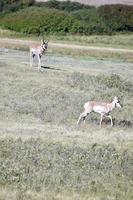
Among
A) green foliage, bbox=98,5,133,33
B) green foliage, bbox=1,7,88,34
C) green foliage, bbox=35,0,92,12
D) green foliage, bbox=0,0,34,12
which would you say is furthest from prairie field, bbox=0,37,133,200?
green foliage, bbox=35,0,92,12

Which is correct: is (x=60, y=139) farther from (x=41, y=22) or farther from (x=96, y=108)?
(x=41, y=22)

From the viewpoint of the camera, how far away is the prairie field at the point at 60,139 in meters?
17.4

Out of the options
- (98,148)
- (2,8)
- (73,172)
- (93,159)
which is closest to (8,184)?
(73,172)

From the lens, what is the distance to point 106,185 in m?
17.9

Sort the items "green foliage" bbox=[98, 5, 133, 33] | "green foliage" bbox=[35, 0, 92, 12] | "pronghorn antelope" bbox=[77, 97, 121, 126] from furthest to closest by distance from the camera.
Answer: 1. "green foliage" bbox=[35, 0, 92, 12]
2. "green foliage" bbox=[98, 5, 133, 33]
3. "pronghorn antelope" bbox=[77, 97, 121, 126]

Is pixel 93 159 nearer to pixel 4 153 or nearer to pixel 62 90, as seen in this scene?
pixel 4 153

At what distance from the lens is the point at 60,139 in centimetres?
2198

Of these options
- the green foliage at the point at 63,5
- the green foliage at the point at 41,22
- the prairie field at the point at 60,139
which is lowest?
the green foliage at the point at 41,22

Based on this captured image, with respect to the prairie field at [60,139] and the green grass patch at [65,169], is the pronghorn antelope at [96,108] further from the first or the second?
the green grass patch at [65,169]

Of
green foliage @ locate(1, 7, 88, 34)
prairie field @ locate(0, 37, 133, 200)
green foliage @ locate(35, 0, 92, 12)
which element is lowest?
green foliage @ locate(1, 7, 88, 34)

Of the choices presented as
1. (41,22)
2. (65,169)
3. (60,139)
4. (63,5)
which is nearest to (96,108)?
(60,139)

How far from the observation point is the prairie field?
17.4 m

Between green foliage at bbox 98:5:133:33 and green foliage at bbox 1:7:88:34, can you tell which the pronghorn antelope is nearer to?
green foliage at bbox 1:7:88:34

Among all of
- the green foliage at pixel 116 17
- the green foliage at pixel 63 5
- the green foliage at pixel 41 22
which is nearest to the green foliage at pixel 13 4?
the green foliage at pixel 63 5
